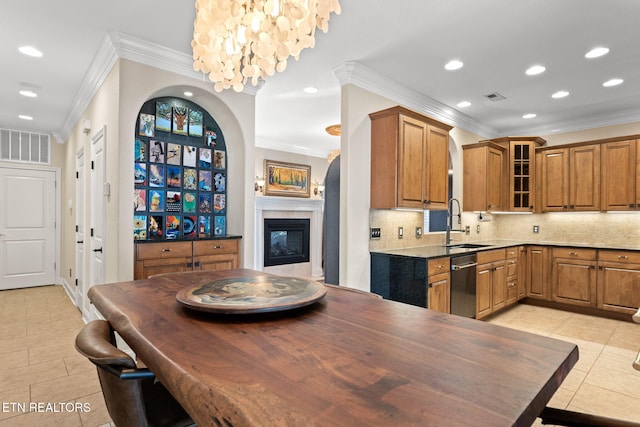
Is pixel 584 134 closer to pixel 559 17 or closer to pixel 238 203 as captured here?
pixel 559 17

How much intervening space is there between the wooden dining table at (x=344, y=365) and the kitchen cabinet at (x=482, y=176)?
4.00 meters

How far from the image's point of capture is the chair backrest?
101cm

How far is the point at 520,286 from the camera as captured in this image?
4.84 m

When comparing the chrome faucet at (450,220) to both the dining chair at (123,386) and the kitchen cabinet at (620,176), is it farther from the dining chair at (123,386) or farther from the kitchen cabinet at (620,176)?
the dining chair at (123,386)

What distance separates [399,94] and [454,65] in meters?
0.74

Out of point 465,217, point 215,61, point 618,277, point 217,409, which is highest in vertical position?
point 215,61

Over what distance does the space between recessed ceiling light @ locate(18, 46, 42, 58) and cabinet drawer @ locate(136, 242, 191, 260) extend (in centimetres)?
201

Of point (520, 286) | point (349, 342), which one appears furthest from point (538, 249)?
point (349, 342)

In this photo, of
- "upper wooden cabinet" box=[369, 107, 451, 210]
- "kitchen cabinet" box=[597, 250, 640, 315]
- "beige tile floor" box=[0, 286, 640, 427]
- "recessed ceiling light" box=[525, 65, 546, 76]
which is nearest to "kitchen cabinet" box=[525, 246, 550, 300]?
"beige tile floor" box=[0, 286, 640, 427]

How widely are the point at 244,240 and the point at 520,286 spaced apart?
3.91 metres

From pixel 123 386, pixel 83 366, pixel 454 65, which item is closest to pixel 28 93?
pixel 83 366

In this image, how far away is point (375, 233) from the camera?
376 cm

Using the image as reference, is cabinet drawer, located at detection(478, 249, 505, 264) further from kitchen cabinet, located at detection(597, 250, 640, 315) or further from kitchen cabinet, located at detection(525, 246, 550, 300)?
kitchen cabinet, located at detection(597, 250, 640, 315)

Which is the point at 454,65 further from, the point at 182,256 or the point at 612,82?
Result: the point at 182,256
